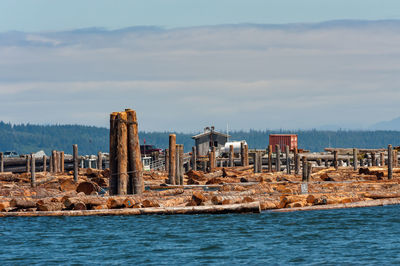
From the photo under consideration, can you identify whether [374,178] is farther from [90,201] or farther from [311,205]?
[90,201]

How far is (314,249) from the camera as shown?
A: 23.8 meters

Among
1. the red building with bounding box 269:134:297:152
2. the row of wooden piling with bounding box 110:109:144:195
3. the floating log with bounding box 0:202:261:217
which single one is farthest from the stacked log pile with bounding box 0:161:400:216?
the red building with bounding box 269:134:297:152

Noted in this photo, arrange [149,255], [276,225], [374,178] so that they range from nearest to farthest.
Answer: [149,255] → [276,225] → [374,178]

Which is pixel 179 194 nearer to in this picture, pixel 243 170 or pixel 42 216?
pixel 42 216

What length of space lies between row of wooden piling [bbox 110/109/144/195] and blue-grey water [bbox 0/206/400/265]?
2585 millimetres

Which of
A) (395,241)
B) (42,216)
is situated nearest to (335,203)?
(395,241)

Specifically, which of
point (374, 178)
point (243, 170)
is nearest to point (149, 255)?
point (374, 178)

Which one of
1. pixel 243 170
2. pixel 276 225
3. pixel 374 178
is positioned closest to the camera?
pixel 276 225

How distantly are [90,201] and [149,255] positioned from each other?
827 cm

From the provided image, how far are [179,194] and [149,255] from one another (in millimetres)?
13098

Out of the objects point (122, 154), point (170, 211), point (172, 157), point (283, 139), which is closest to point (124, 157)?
point (122, 154)

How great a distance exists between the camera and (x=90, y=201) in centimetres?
3092

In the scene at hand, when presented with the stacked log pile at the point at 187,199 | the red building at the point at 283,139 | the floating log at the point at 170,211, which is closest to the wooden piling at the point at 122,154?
the stacked log pile at the point at 187,199

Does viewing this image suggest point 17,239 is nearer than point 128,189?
Yes
